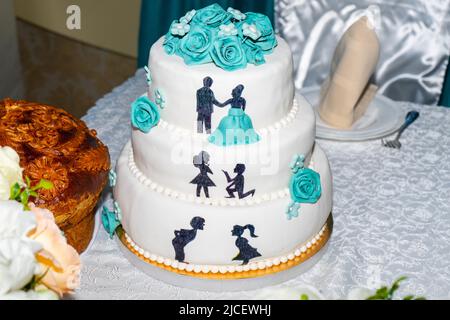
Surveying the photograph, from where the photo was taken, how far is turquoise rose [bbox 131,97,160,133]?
1585 millimetres

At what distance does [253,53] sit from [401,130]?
0.93 m

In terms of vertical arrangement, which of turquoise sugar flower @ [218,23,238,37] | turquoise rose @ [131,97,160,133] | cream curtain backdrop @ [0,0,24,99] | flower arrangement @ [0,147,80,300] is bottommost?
cream curtain backdrop @ [0,0,24,99]

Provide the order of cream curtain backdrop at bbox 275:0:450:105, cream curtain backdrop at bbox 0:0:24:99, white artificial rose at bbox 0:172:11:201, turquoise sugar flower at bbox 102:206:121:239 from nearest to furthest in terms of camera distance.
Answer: white artificial rose at bbox 0:172:11:201 → turquoise sugar flower at bbox 102:206:121:239 → cream curtain backdrop at bbox 275:0:450:105 → cream curtain backdrop at bbox 0:0:24:99

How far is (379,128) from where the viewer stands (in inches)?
89.4

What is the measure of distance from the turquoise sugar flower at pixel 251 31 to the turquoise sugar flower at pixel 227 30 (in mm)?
21

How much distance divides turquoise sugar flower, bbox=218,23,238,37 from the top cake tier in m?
0.07

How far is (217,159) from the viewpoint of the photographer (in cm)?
151

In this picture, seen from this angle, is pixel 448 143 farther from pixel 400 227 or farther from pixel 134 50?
pixel 134 50

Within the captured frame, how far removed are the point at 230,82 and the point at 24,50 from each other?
11.8 ft

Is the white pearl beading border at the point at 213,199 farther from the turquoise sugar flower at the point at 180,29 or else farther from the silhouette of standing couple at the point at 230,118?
the turquoise sugar flower at the point at 180,29

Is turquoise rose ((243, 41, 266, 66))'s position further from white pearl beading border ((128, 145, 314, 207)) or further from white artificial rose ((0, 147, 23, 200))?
white artificial rose ((0, 147, 23, 200))

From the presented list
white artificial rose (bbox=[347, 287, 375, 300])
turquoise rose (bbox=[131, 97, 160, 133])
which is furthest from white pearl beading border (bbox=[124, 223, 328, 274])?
white artificial rose (bbox=[347, 287, 375, 300])

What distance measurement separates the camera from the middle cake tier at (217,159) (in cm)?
152

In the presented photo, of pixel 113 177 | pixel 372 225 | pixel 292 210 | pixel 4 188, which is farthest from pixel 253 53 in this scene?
pixel 4 188
